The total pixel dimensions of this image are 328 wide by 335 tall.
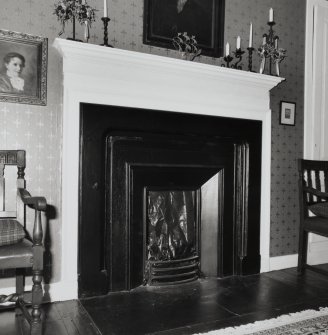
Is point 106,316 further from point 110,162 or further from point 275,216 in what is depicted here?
point 275,216

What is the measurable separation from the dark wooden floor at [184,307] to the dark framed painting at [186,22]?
1.87 metres

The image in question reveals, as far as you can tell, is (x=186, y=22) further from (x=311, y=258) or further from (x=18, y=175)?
(x=311, y=258)

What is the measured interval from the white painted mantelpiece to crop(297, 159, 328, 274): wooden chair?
0.78 metres

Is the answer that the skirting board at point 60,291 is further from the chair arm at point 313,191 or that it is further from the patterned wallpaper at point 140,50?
the chair arm at point 313,191

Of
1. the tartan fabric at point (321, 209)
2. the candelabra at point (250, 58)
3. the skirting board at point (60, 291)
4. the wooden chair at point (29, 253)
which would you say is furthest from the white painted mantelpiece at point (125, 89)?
the tartan fabric at point (321, 209)

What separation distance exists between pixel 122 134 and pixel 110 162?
0.73ft

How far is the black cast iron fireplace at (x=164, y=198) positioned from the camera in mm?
2424

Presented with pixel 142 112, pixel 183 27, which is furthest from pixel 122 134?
pixel 183 27

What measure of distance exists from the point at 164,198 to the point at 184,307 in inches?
33.4

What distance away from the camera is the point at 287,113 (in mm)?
3211

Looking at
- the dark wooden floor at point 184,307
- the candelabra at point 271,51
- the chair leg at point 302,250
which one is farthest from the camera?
the chair leg at point 302,250

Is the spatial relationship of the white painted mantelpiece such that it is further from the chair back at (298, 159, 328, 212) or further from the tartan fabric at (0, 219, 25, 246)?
the chair back at (298, 159, 328, 212)

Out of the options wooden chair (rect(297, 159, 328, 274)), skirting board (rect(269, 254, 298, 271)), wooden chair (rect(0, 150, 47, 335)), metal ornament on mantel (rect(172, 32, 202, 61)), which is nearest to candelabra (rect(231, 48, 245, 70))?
metal ornament on mantel (rect(172, 32, 202, 61))

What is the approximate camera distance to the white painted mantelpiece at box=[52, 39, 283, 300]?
2.33 meters
